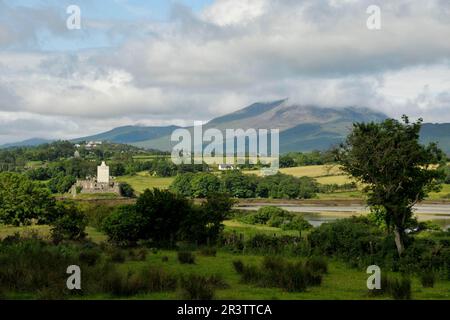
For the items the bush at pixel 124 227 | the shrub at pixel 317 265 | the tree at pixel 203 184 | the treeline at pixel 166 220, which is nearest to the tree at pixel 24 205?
the treeline at pixel 166 220

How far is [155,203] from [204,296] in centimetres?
2256

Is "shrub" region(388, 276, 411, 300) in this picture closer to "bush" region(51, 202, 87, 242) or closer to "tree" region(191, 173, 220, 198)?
"bush" region(51, 202, 87, 242)

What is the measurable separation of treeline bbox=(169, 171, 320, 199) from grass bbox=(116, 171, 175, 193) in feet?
32.1

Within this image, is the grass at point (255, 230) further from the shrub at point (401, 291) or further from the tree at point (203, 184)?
the tree at point (203, 184)

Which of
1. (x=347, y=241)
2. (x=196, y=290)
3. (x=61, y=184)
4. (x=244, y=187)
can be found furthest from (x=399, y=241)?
(x=61, y=184)

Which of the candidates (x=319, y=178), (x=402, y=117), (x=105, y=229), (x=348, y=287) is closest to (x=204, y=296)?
(x=348, y=287)

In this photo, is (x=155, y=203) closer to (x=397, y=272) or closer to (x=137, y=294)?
(x=397, y=272)

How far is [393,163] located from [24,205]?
36.0 meters

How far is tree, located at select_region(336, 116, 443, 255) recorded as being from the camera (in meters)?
28.3

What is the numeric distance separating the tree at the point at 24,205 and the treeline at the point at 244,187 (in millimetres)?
55101

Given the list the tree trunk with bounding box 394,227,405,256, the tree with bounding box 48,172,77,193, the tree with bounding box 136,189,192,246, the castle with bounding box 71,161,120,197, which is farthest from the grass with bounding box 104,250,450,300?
the tree with bounding box 48,172,77,193

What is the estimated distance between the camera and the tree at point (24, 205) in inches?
2036

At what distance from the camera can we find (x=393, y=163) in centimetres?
2809

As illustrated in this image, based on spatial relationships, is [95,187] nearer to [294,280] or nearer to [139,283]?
[139,283]
